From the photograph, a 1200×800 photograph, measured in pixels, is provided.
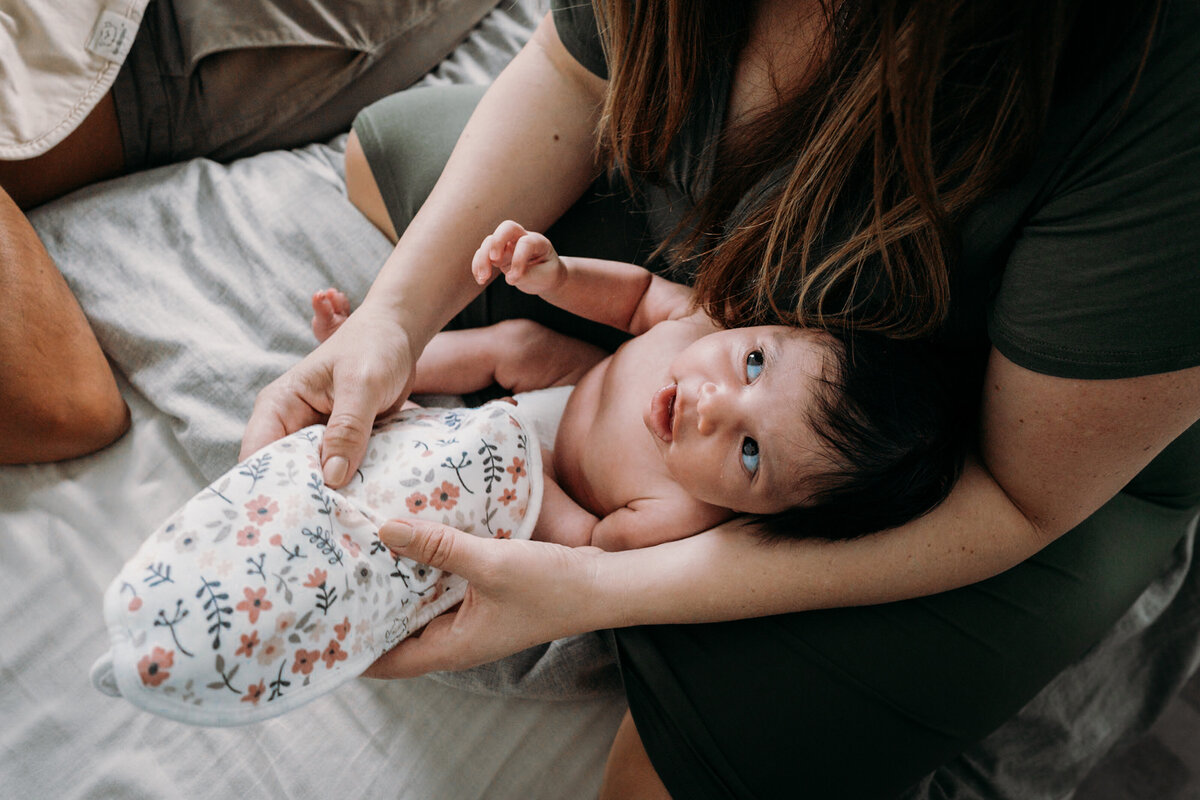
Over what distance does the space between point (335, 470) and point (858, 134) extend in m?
0.62

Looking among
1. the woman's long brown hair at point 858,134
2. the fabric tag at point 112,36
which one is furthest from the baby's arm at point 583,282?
the fabric tag at point 112,36

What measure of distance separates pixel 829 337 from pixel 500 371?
1.63ft

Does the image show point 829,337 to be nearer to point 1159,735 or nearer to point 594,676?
point 594,676

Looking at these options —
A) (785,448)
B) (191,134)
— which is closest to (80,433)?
(191,134)

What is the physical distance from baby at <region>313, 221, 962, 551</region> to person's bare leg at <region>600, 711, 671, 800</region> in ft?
0.75

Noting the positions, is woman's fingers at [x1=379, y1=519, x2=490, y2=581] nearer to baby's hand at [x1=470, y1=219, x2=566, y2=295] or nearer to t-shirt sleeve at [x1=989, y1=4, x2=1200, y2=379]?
baby's hand at [x1=470, y1=219, x2=566, y2=295]

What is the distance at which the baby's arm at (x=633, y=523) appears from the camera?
0.91 metres

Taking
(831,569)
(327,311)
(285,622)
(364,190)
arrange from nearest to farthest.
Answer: (285,622), (831,569), (327,311), (364,190)

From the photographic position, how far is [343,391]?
0.83 meters

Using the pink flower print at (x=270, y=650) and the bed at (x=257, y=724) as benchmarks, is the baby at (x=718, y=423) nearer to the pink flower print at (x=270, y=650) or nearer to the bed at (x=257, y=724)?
the bed at (x=257, y=724)

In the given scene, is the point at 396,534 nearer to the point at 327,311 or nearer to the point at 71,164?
the point at 327,311

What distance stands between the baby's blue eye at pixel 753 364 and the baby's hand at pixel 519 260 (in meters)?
0.25

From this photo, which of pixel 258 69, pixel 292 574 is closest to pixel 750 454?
pixel 292 574

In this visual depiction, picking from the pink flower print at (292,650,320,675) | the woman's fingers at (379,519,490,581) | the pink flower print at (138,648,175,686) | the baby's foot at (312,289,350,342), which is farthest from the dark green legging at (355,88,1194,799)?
the baby's foot at (312,289,350,342)
